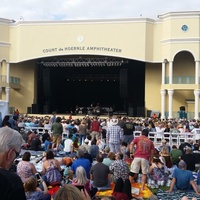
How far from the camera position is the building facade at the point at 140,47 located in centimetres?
3122

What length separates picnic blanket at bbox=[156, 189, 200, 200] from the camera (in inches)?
342

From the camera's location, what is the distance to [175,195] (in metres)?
8.90

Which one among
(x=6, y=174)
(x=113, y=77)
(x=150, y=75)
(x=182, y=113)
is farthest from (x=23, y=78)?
(x=6, y=174)

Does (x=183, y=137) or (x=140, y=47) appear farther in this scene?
(x=140, y=47)

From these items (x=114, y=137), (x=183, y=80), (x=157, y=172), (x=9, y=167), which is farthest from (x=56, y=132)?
(x=183, y=80)

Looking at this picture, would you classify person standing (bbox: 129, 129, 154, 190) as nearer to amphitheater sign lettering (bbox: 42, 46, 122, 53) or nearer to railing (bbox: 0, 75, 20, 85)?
amphitheater sign lettering (bbox: 42, 46, 122, 53)

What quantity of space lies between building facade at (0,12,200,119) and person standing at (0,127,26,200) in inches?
1145

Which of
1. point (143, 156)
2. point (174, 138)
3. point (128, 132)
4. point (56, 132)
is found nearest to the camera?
point (143, 156)

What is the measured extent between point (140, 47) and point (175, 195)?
2383cm

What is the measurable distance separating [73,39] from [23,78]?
266 inches

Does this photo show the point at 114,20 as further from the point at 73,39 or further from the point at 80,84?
the point at 80,84

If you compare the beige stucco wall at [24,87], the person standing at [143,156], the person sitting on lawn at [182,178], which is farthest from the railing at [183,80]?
the person standing at [143,156]

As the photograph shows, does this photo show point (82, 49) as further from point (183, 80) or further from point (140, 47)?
point (183, 80)

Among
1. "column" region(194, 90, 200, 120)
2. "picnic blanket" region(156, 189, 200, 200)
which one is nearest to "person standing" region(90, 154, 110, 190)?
"picnic blanket" region(156, 189, 200, 200)
